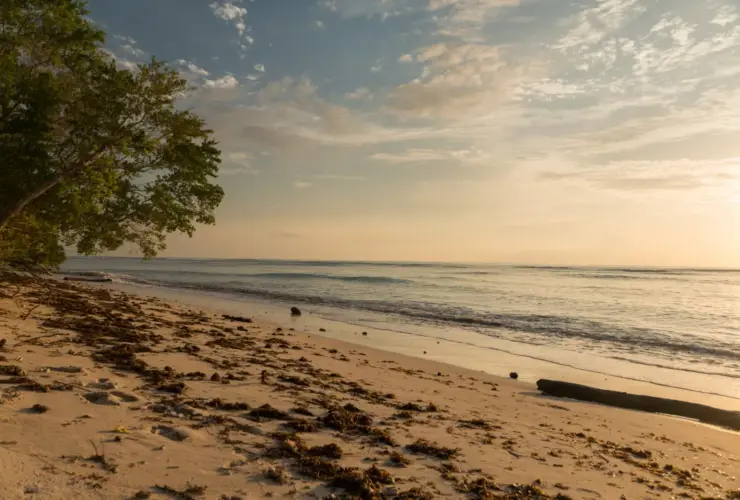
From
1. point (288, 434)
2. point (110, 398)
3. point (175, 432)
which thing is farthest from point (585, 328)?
point (110, 398)

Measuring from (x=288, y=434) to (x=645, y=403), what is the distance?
894 cm

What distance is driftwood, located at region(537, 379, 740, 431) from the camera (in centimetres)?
960

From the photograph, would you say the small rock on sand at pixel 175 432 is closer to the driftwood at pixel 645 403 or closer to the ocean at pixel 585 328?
the driftwood at pixel 645 403

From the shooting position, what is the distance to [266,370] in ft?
30.3

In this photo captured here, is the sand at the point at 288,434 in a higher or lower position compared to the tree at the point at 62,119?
lower

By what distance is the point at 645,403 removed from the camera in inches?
408

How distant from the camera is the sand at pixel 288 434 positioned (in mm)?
4191

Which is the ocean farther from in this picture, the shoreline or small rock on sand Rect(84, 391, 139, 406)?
small rock on sand Rect(84, 391, 139, 406)

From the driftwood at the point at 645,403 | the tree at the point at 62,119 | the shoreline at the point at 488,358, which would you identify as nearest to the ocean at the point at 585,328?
the shoreline at the point at 488,358

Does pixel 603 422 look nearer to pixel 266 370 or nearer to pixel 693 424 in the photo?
pixel 693 424

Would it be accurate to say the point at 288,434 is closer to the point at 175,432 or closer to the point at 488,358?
the point at 175,432

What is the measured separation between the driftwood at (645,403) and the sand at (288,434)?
18.5 inches

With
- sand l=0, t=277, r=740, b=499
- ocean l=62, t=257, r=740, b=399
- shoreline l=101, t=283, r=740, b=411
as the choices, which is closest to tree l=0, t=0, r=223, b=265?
sand l=0, t=277, r=740, b=499

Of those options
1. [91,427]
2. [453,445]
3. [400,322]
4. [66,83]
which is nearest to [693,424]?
[453,445]
